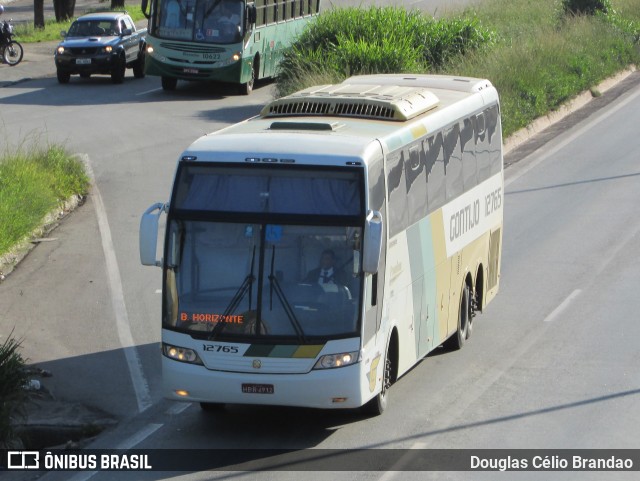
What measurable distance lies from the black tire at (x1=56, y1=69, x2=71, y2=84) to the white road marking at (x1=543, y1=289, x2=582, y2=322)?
2344 centimetres

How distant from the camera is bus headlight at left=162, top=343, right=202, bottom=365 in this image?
1090 cm

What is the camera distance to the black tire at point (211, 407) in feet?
39.5

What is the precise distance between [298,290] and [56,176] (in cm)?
1286

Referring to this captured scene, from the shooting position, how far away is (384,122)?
40.8 feet

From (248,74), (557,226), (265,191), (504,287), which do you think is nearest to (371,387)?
(265,191)

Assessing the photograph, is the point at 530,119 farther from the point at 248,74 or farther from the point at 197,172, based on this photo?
the point at 197,172

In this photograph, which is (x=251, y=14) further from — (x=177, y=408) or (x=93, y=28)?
(x=177, y=408)

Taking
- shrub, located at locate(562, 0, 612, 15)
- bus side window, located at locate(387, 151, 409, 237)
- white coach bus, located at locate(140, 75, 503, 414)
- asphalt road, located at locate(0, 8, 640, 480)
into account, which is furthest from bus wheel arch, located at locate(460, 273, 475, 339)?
shrub, located at locate(562, 0, 612, 15)

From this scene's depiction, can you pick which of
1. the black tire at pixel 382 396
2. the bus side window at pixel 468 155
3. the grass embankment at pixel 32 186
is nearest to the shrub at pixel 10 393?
the black tire at pixel 382 396

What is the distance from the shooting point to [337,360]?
10.7m

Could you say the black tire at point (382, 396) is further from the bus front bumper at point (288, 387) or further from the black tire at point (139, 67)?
the black tire at point (139, 67)

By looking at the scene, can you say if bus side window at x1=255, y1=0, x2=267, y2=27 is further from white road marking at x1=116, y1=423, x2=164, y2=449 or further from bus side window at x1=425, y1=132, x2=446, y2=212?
white road marking at x1=116, y1=423, x2=164, y2=449

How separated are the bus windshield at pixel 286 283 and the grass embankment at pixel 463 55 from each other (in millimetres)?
17883

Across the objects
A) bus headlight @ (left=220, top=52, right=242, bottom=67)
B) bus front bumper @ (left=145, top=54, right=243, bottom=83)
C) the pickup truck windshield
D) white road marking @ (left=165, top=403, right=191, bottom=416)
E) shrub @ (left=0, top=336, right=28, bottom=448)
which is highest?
the pickup truck windshield
